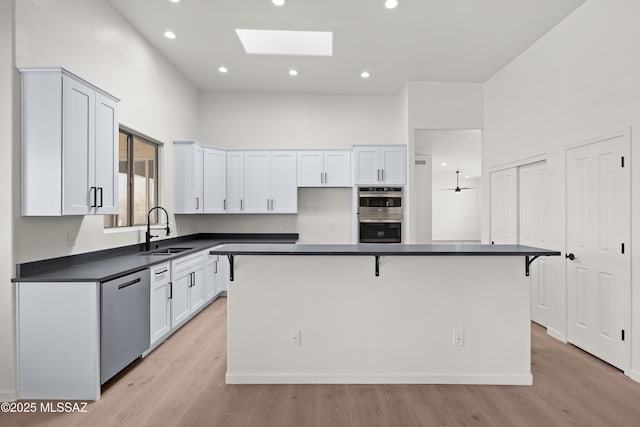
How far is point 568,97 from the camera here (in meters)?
3.51

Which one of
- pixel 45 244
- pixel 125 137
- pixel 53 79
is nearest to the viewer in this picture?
pixel 53 79

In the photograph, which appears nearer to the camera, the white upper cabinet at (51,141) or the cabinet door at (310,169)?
the white upper cabinet at (51,141)

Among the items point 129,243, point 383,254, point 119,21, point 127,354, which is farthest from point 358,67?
point 127,354

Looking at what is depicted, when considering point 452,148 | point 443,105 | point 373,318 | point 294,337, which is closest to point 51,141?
point 294,337

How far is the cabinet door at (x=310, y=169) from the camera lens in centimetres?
570

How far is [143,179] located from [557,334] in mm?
5368

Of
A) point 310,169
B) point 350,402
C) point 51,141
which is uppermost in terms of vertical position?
point 310,169

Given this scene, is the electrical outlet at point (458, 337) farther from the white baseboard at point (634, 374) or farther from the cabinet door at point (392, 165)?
the cabinet door at point (392, 165)

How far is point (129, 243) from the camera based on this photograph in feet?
12.4

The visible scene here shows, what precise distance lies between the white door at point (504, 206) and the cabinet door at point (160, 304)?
14.6ft

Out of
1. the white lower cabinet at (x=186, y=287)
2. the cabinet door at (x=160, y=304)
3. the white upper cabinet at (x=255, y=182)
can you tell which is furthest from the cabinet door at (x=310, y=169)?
the cabinet door at (x=160, y=304)

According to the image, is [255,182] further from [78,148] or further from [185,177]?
[78,148]

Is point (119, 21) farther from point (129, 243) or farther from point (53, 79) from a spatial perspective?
point (129, 243)

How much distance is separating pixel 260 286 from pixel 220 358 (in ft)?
3.39
